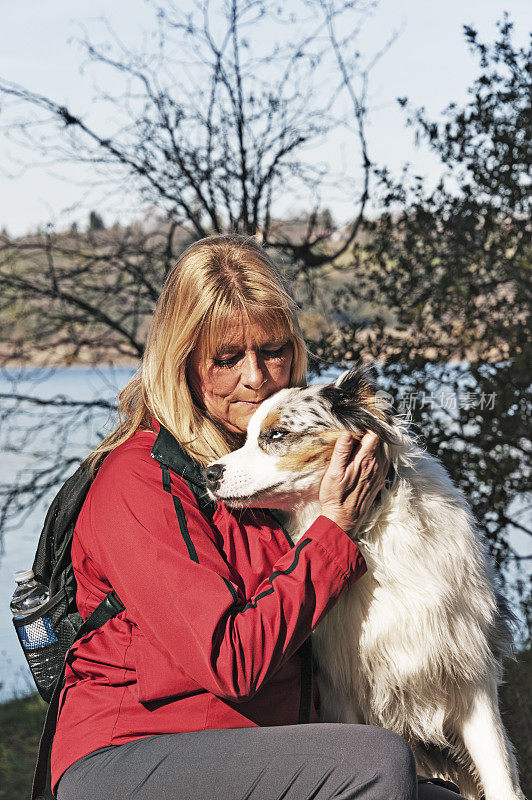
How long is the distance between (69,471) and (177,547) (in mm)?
4190

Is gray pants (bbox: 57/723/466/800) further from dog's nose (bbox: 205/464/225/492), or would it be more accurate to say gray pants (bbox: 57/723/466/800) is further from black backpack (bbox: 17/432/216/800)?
dog's nose (bbox: 205/464/225/492)

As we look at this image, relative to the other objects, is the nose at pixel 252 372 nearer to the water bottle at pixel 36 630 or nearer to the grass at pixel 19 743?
the water bottle at pixel 36 630

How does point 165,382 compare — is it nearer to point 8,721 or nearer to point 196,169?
point 196,169

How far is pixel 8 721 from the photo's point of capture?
22.7 feet

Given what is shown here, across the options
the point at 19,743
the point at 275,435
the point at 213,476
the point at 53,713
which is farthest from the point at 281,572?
the point at 19,743

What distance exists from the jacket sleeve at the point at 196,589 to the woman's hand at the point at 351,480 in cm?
13

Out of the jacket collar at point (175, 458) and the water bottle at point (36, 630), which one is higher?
the jacket collar at point (175, 458)

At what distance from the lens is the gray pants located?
198 centimetres

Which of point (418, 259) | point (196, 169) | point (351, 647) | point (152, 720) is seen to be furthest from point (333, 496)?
point (196, 169)

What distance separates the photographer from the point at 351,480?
8.05 feet

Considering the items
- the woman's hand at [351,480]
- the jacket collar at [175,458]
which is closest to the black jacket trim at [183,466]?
the jacket collar at [175,458]

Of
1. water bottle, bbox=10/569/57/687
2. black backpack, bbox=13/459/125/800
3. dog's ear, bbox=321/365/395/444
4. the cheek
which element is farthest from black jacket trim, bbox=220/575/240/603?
the cheek

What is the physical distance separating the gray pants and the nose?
1.14 metres

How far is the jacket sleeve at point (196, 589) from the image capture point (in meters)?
2.01
